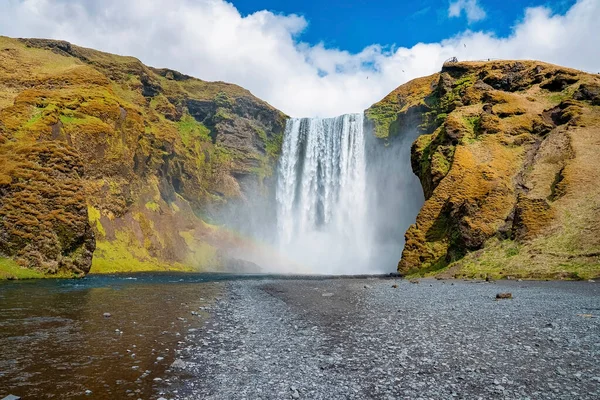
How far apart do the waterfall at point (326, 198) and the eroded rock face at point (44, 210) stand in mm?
43873

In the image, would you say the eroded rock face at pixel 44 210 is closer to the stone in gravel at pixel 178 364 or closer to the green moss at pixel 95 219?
the green moss at pixel 95 219

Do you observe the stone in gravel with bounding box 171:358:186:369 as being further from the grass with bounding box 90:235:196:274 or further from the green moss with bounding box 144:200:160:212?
the green moss with bounding box 144:200:160:212

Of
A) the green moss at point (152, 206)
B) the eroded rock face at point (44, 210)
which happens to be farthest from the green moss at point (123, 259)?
the eroded rock face at point (44, 210)

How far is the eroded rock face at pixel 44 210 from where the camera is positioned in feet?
110

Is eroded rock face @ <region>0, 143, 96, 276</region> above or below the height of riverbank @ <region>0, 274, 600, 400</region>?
above

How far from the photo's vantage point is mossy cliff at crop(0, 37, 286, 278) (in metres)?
35.9

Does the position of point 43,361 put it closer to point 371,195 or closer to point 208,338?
point 208,338

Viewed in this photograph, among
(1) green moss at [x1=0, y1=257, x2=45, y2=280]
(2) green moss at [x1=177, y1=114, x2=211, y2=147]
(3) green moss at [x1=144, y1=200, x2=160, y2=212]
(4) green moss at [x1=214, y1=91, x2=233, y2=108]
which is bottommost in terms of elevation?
(1) green moss at [x1=0, y1=257, x2=45, y2=280]

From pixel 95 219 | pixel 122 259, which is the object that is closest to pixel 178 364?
pixel 122 259

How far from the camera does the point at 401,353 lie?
9.16 m

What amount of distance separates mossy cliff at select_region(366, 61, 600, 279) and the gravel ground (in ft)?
51.5

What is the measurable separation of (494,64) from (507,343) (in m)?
55.8

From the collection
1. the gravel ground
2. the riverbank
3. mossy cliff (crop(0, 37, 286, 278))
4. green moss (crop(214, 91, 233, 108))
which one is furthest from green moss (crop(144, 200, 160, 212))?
the gravel ground

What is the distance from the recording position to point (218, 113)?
325 ft
